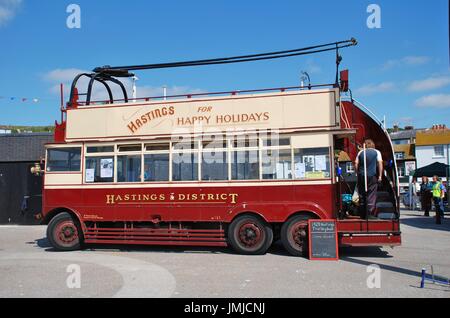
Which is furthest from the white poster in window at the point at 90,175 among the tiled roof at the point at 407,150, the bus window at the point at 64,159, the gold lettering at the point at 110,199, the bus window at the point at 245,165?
the tiled roof at the point at 407,150

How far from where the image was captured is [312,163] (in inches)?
373

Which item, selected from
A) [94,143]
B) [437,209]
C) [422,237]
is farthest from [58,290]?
[437,209]

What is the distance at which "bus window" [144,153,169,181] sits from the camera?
1021 cm

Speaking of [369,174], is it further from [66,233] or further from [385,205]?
[66,233]

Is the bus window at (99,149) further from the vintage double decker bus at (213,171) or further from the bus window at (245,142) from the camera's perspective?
the bus window at (245,142)

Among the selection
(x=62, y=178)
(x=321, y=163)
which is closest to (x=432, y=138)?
(x=321, y=163)

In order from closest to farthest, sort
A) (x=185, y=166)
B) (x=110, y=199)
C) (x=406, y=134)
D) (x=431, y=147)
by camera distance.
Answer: (x=185, y=166) → (x=110, y=199) → (x=431, y=147) → (x=406, y=134)

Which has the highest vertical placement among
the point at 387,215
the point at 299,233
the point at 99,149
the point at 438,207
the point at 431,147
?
the point at 431,147

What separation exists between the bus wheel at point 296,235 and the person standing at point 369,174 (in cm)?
138

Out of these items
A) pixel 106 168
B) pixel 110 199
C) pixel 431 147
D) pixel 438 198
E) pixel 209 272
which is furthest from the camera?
pixel 431 147

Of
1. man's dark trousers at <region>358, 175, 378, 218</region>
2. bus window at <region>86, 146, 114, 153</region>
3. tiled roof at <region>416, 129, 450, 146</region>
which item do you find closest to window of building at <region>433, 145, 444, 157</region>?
tiled roof at <region>416, 129, 450, 146</region>

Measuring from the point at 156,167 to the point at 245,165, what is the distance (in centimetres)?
216
